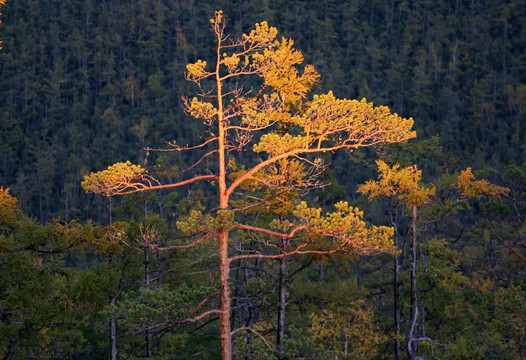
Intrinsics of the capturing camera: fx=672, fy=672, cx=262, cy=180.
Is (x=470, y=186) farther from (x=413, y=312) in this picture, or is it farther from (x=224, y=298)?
(x=224, y=298)

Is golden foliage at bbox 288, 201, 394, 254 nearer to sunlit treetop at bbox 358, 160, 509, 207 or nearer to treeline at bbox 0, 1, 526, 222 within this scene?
sunlit treetop at bbox 358, 160, 509, 207

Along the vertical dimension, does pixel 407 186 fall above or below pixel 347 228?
above

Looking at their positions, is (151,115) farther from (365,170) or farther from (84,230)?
(84,230)

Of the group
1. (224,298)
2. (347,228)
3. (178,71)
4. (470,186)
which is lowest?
(224,298)

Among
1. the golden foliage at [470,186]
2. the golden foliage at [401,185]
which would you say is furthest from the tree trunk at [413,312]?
the golden foliage at [470,186]

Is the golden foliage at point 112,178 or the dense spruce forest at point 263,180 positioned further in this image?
the dense spruce forest at point 263,180

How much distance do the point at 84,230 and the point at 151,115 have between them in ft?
389

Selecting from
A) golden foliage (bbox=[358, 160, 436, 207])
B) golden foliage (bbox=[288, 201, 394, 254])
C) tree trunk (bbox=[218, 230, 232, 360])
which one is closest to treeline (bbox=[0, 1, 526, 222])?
golden foliage (bbox=[358, 160, 436, 207])

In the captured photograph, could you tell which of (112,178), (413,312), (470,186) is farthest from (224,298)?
(470,186)

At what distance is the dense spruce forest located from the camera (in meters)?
12.5

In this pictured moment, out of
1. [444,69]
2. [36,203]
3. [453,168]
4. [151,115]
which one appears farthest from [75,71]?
[453,168]

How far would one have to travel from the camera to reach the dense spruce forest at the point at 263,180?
41.0ft

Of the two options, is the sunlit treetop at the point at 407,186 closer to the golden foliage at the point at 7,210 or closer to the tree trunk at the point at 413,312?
the tree trunk at the point at 413,312

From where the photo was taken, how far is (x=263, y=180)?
13023mm
